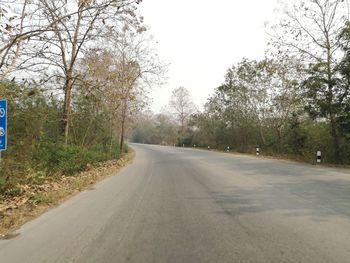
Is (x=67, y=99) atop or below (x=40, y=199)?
atop

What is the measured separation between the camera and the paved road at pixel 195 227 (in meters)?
5.15

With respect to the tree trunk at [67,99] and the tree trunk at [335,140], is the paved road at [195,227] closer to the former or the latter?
the tree trunk at [67,99]

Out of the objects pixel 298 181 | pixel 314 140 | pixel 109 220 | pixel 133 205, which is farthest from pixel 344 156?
pixel 109 220

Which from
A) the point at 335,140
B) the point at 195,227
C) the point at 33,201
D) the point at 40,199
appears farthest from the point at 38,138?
the point at 335,140

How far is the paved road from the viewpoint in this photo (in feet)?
16.9

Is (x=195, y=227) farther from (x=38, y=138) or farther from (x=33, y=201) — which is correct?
(x=38, y=138)

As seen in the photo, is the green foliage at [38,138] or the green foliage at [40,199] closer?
the green foliage at [40,199]

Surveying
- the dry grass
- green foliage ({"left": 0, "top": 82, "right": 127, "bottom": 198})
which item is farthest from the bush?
the dry grass

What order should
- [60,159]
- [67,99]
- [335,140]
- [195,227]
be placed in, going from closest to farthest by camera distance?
1. [195,227]
2. [60,159]
3. [67,99]
4. [335,140]

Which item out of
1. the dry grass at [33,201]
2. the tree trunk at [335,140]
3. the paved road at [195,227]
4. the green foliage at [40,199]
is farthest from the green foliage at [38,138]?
the tree trunk at [335,140]

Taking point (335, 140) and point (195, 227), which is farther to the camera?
point (335, 140)

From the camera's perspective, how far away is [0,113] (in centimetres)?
798

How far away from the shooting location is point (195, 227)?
21.9ft

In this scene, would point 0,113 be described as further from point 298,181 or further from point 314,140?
point 314,140
